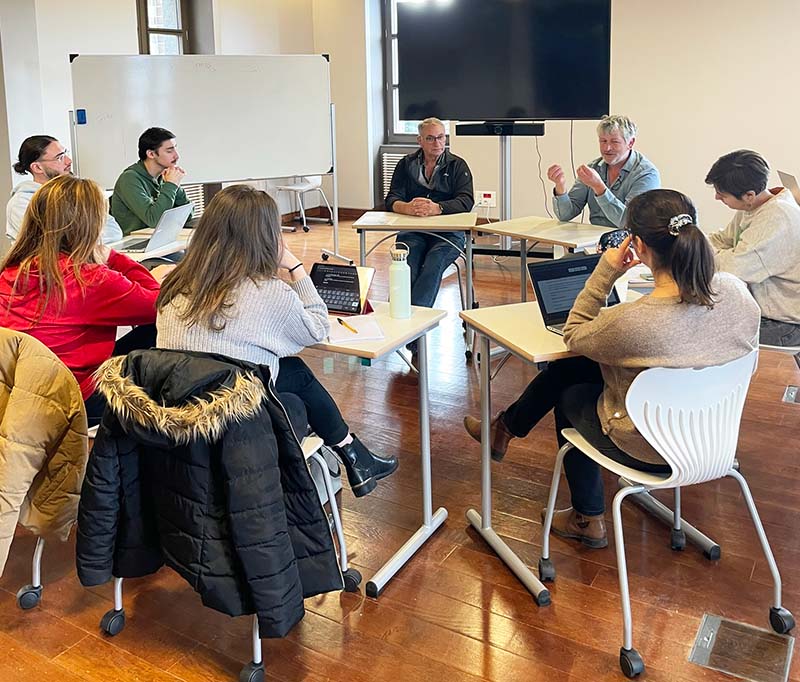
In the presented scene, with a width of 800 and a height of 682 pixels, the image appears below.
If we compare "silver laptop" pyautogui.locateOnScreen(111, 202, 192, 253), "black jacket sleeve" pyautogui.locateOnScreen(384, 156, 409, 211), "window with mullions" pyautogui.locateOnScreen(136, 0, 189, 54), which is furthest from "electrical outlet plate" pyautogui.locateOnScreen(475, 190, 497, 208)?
"silver laptop" pyautogui.locateOnScreen(111, 202, 192, 253)

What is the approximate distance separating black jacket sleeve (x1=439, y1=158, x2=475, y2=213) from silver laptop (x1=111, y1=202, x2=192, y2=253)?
59.2 inches

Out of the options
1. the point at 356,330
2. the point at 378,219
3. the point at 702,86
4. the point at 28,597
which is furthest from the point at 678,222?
the point at 702,86

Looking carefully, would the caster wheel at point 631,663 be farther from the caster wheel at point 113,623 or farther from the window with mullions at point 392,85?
the window with mullions at point 392,85

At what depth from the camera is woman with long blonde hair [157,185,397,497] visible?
195 centimetres

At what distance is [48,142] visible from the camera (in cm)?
384

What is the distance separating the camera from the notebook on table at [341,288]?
8.51 feet

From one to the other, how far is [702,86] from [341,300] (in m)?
4.54

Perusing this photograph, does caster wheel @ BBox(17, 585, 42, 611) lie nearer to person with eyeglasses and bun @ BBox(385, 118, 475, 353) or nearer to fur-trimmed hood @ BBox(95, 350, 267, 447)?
fur-trimmed hood @ BBox(95, 350, 267, 447)

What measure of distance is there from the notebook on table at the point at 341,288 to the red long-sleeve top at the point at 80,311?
0.52 meters

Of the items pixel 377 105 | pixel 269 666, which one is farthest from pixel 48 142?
pixel 377 105

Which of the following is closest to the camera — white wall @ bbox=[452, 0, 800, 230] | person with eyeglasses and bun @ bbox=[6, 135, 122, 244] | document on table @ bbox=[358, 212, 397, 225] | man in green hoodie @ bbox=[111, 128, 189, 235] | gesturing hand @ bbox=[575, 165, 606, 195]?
person with eyeglasses and bun @ bbox=[6, 135, 122, 244]

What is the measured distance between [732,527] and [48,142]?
3.30 m

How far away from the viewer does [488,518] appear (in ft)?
8.45

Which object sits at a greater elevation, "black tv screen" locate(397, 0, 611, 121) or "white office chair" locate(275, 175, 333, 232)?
"black tv screen" locate(397, 0, 611, 121)
